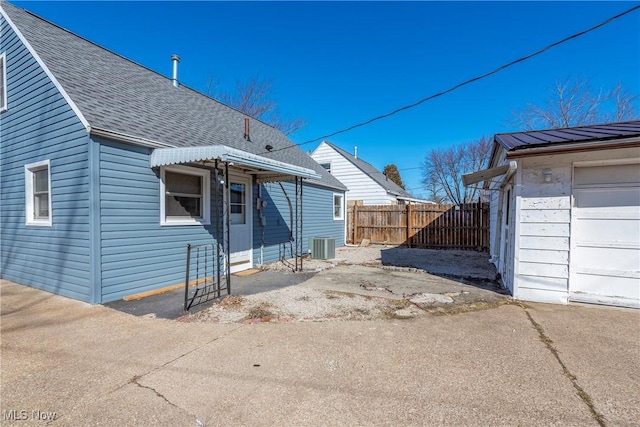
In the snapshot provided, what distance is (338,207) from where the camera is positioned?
46.0ft

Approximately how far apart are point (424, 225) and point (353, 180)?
24.5 feet

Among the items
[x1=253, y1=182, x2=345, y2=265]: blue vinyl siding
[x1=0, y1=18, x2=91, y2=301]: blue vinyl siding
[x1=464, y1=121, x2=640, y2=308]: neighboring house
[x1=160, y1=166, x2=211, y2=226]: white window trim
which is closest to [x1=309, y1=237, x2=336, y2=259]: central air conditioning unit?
[x1=253, y1=182, x2=345, y2=265]: blue vinyl siding

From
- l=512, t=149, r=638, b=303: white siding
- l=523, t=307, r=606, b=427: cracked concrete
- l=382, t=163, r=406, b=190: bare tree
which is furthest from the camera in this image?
l=382, t=163, r=406, b=190: bare tree

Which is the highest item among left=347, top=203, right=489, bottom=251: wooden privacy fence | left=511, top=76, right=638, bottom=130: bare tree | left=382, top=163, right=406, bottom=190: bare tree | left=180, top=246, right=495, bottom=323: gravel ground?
left=511, top=76, right=638, bottom=130: bare tree

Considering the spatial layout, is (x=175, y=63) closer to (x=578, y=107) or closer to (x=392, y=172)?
(x=578, y=107)

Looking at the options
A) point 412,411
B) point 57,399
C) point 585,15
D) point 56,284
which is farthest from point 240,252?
point 585,15

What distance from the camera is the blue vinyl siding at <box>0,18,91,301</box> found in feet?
16.3

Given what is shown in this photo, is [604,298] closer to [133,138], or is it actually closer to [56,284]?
[133,138]

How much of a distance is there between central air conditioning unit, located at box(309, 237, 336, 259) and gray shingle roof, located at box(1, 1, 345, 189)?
11.7 ft

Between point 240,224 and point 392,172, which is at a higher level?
point 392,172

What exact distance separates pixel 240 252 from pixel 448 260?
643cm

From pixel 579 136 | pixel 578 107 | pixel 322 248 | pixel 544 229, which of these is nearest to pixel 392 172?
pixel 578 107

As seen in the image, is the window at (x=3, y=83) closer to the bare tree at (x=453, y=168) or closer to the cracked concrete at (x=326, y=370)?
the cracked concrete at (x=326, y=370)

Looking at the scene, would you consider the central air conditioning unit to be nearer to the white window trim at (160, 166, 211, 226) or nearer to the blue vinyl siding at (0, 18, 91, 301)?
the white window trim at (160, 166, 211, 226)
